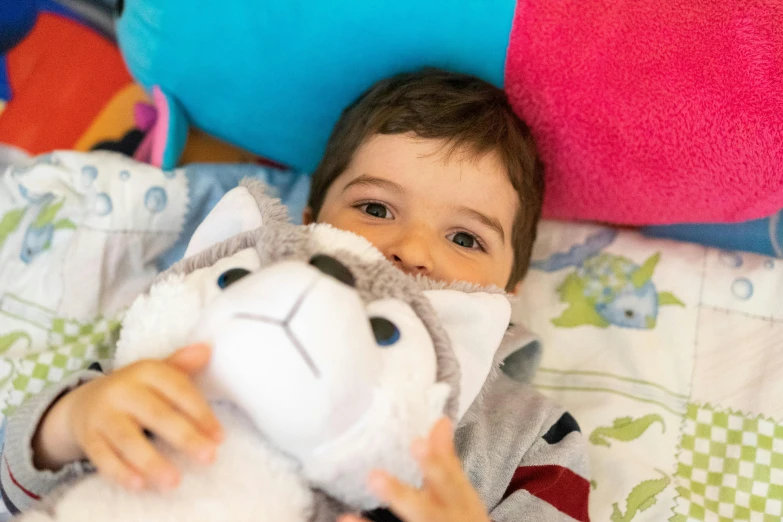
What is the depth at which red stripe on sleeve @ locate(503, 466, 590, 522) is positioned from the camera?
2.41 ft

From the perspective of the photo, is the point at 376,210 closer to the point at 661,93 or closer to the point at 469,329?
the point at 469,329

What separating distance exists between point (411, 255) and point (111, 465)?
36cm

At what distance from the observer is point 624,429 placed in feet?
2.87

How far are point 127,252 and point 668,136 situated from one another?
0.75m

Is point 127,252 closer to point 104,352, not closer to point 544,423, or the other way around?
point 104,352

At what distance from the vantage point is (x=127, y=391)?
0.46 m

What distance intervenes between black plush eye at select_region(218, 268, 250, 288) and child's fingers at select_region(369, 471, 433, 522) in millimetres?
175

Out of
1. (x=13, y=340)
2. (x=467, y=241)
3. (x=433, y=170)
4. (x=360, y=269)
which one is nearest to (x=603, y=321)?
(x=467, y=241)

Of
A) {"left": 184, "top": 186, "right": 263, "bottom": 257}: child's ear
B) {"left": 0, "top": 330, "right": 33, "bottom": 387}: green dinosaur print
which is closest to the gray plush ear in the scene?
{"left": 184, "top": 186, "right": 263, "bottom": 257}: child's ear

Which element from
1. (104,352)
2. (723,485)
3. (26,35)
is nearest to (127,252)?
(104,352)

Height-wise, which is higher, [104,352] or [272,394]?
[272,394]

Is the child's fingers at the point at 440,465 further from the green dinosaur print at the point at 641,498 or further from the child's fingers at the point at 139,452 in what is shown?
the green dinosaur print at the point at 641,498

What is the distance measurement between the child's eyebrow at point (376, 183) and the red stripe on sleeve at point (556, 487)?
0.36 m

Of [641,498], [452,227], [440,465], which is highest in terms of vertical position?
[452,227]
